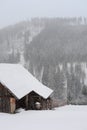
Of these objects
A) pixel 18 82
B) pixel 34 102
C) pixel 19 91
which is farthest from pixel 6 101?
pixel 34 102

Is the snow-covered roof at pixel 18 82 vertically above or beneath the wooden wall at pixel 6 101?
above

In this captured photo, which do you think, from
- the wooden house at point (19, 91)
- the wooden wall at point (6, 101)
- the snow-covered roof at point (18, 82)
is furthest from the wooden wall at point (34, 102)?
the wooden wall at point (6, 101)

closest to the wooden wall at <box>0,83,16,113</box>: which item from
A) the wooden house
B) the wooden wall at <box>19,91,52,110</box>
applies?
the wooden house

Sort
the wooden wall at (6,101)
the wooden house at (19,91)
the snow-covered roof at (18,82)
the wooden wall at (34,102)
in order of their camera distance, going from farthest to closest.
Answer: the wooden wall at (34,102) < the snow-covered roof at (18,82) < the wooden house at (19,91) < the wooden wall at (6,101)

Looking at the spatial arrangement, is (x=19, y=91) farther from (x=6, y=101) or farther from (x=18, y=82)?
(x=18, y=82)

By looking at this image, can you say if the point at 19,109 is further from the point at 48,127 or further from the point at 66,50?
the point at 66,50

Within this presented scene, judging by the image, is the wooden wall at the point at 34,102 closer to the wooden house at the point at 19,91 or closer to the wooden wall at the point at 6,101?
the wooden house at the point at 19,91

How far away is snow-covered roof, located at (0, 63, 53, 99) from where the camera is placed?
38.3 m

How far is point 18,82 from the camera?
40656 millimetres

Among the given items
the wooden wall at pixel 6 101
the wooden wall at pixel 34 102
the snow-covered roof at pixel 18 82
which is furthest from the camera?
the wooden wall at pixel 34 102

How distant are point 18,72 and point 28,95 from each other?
4.04m

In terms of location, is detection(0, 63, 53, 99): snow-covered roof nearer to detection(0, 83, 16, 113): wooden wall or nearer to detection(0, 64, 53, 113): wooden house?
detection(0, 64, 53, 113): wooden house

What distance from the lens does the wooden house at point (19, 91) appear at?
3781 centimetres

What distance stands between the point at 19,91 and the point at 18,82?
2.67m
